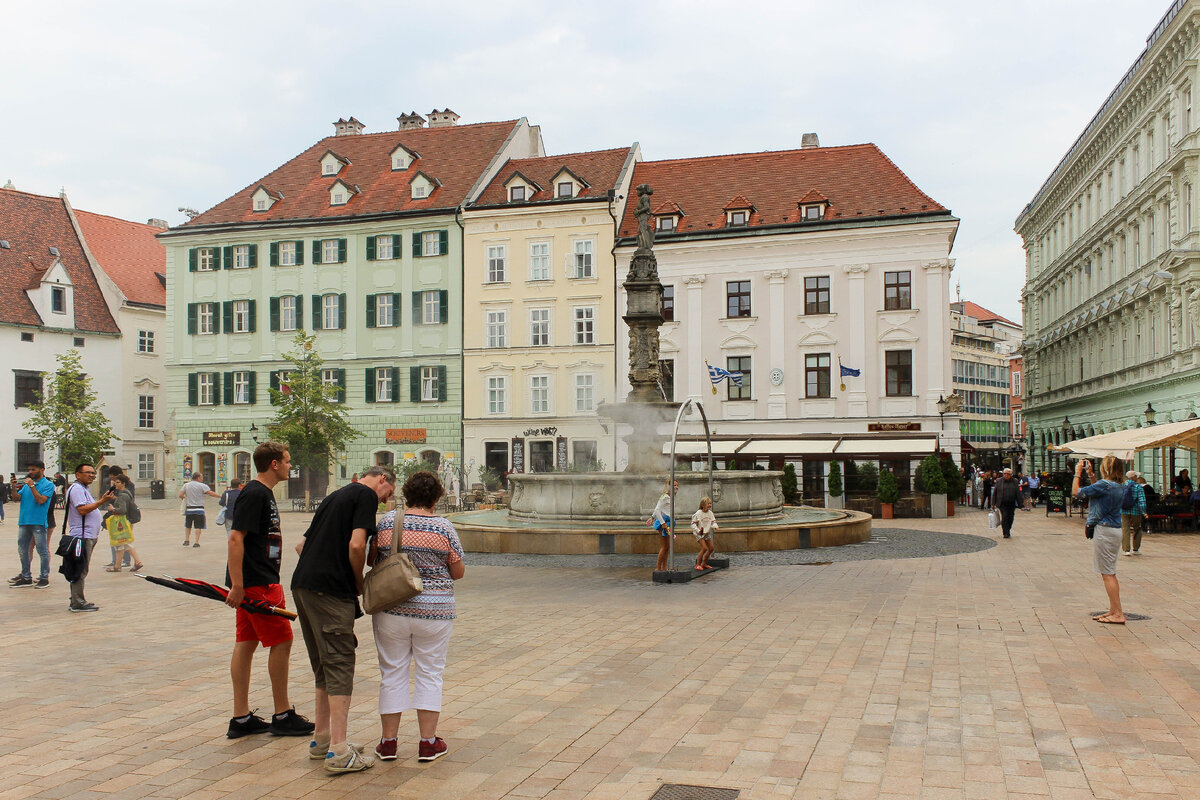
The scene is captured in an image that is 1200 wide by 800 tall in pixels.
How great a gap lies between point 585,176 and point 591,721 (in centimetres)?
4206

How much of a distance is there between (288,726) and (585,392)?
38.6m

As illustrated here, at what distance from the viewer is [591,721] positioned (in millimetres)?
6824

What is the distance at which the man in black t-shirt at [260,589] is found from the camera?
6.30m

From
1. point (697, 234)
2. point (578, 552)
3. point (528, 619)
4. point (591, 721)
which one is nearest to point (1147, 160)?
point (697, 234)

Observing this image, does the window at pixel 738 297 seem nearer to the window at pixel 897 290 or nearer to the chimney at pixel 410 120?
the window at pixel 897 290

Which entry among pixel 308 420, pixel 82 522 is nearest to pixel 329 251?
pixel 308 420

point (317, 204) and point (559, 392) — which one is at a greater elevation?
point (317, 204)

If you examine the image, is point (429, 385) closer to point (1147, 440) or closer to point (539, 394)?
point (539, 394)

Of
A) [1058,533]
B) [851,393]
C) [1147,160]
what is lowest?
[1058,533]

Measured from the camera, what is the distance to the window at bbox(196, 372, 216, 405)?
1938 inches

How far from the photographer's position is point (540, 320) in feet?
150

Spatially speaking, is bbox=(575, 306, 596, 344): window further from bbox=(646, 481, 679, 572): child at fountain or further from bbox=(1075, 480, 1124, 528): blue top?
bbox=(1075, 480, 1124, 528): blue top

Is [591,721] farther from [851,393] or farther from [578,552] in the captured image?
[851,393]

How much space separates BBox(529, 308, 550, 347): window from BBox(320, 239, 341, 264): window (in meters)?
9.76
